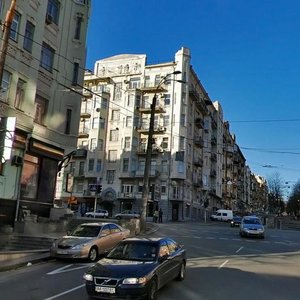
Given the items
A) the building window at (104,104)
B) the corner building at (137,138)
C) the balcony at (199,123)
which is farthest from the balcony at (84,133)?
the balcony at (199,123)

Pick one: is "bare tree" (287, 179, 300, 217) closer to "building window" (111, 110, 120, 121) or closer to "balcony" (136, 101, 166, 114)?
"balcony" (136, 101, 166, 114)

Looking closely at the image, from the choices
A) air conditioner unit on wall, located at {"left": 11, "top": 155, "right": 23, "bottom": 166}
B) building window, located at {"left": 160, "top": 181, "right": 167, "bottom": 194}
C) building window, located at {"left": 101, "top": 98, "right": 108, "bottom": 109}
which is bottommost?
→ air conditioner unit on wall, located at {"left": 11, "top": 155, "right": 23, "bottom": 166}

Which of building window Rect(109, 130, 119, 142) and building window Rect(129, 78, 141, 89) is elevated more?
building window Rect(129, 78, 141, 89)

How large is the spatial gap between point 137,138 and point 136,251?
5910cm

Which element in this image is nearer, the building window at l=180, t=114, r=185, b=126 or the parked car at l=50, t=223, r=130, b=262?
the parked car at l=50, t=223, r=130, b=262

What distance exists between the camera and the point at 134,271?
9484 millimetres

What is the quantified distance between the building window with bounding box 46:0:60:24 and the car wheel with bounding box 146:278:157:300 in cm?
2244

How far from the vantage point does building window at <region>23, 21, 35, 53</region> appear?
2583 centimetres

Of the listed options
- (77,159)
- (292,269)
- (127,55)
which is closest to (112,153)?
(77,159)

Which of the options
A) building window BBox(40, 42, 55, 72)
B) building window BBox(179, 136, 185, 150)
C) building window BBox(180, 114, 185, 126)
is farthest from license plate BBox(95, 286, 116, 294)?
building window BBox(180, 114, 185, 126)

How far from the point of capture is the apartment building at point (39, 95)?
24406 millimetres

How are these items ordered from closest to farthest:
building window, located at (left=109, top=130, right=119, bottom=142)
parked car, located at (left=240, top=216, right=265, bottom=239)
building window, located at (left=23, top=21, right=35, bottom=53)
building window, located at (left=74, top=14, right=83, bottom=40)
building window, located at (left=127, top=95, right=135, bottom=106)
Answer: building window, located at (left=23, top=21, right=35, bottom=53) → building window, located at (left=74, top=14, right=83, bottom=40) → parked car, located at (left=240, top=216, right=265, bottom=239) → building window, located at (left=127, top=95, right=135, bottom=106) → building window, located at (left=109, top=130, right=119, bottom=142)

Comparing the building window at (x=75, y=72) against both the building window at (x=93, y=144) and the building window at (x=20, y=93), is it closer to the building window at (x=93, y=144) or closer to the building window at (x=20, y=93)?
the building window at (x=20, y=93)

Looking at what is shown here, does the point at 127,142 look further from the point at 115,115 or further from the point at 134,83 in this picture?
the point at 134,83
